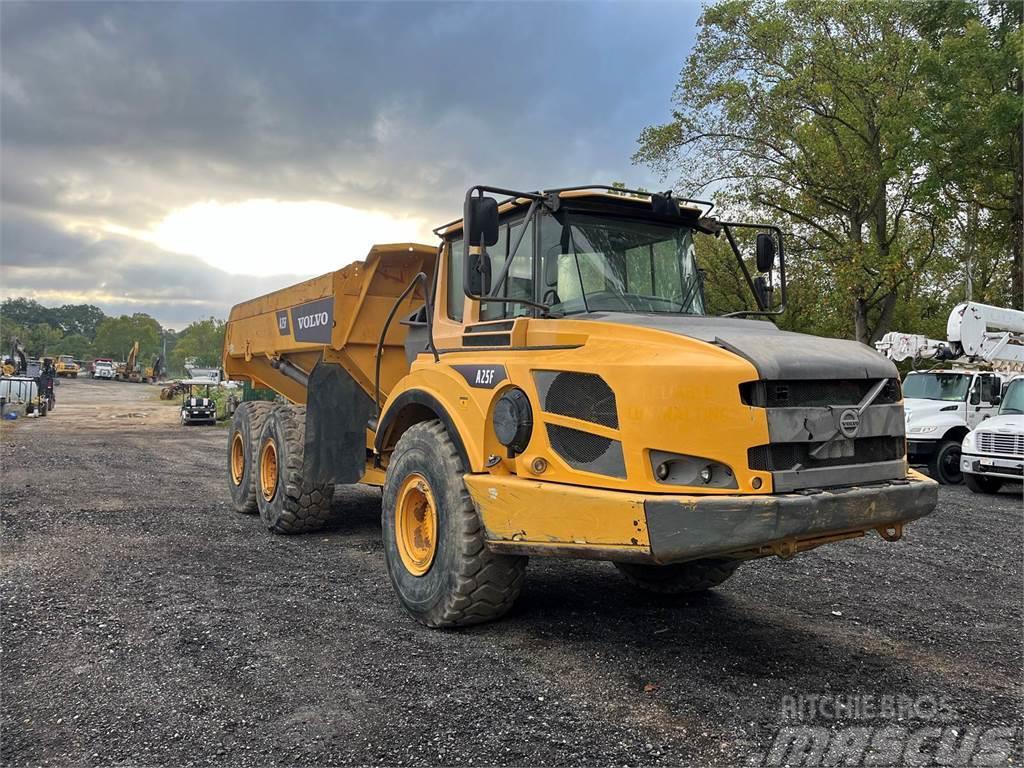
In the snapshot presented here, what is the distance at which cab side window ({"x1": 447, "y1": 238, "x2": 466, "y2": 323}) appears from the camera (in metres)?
5.49

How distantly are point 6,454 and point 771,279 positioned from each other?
49.0ft

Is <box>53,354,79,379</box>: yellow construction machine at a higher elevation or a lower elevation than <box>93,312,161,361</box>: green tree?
lower

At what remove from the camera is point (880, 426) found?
4.10 m

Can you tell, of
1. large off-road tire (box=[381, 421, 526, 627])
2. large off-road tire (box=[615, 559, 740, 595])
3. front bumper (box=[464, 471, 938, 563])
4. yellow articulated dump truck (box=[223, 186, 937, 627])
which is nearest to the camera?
front bumper (box=[464, 471, 938, 563])

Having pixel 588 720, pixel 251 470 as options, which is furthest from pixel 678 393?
pixel 251 470

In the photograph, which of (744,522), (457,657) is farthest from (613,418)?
(457,657)

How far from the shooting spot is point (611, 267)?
4812mm

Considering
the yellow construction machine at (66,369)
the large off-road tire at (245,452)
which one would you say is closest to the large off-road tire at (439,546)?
the large off-road tire at (245,452)

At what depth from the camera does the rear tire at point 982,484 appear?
1296cm

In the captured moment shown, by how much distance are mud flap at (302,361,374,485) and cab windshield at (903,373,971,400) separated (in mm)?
11574

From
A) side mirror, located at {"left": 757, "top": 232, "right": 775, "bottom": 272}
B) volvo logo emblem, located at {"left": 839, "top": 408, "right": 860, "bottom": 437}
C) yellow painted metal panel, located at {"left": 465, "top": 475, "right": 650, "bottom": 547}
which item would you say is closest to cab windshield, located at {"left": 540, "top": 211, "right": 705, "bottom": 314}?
side mirror, located at {"left": 757, "top": 232, "right": 775, "bottom": 272}

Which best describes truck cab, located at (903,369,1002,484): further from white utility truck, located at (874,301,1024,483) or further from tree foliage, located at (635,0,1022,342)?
tree foliage, located at (635,0,1022,342)

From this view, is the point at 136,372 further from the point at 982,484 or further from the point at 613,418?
the point at 613,418

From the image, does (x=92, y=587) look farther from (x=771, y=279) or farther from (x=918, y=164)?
(x=918, y=164)
